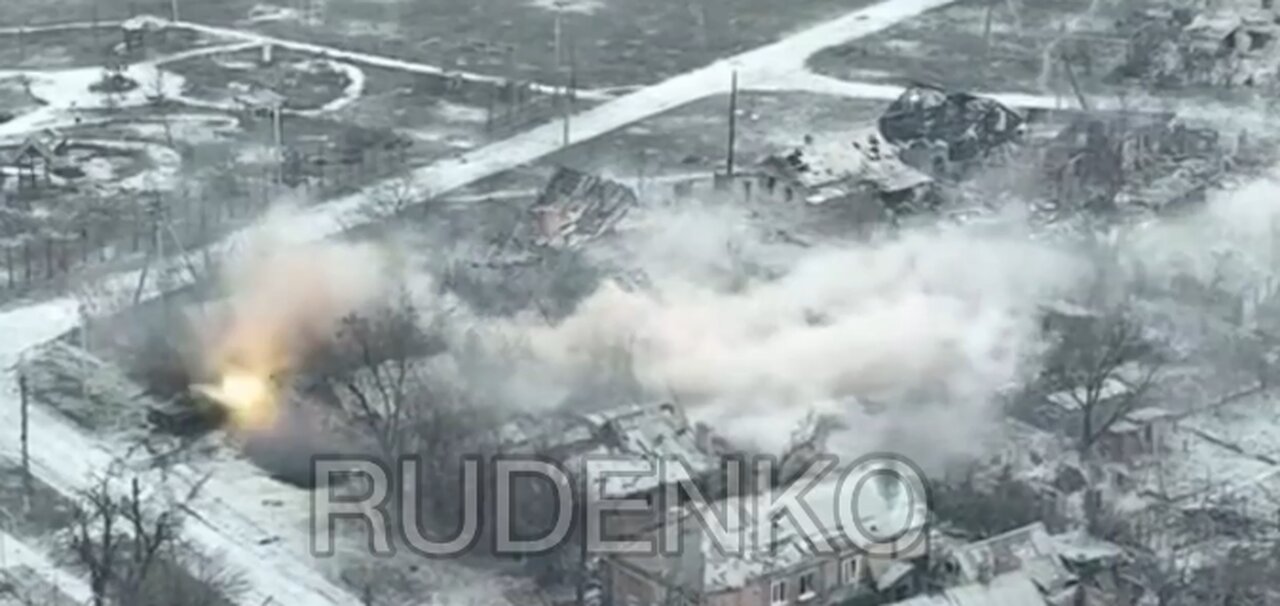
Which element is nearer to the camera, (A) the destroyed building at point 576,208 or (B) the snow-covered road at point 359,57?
(A) the destroyed building at point 576,208

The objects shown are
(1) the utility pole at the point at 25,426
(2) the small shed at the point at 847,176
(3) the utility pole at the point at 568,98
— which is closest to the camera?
(1) the utility pole at the point at 25,426

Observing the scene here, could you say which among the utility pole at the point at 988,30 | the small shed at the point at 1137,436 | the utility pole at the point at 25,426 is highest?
the utility pole at the point at 988,30

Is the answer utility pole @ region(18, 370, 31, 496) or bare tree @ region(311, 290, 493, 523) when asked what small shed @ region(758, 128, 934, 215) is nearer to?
bare tree @ region(311, 290, 493, 523)

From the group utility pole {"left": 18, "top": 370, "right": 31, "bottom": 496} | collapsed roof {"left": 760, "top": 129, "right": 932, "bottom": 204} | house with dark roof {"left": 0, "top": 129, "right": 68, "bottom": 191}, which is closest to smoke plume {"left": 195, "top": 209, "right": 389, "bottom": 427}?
utility pole {"left": 18, "top": 370, "right": 31, "bottom": 496}

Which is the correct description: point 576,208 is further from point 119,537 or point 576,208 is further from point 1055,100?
point 1055,100

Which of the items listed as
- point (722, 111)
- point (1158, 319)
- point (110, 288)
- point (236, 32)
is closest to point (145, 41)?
point (236, 32)

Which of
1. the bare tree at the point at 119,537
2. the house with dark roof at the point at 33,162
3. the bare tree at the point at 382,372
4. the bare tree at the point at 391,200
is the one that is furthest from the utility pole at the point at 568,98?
the bare tree at the point at 119,537

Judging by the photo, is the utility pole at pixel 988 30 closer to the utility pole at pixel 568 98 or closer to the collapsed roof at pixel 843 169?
the utility pole at pixel 568 98
